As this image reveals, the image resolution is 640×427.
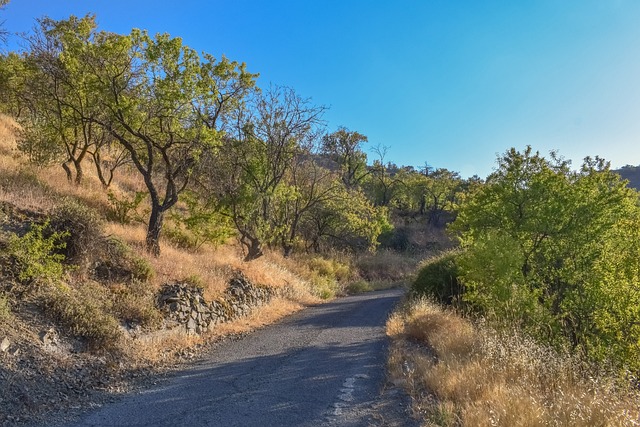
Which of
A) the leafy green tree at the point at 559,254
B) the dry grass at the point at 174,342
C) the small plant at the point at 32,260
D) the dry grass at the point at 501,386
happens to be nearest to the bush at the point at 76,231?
the small plant at the point at 32,260

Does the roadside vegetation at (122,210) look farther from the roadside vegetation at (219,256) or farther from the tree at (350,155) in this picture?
the tree at (350,155)

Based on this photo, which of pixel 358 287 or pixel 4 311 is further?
pixel 358 287

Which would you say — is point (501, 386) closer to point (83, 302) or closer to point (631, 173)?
point (83, 302)

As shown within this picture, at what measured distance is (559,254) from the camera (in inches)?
485

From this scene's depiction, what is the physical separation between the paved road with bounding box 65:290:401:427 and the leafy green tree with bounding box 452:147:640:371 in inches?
148

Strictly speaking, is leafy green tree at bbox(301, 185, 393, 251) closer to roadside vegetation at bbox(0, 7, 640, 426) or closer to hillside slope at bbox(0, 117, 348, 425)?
roadside vegetation at bbox(0, 7, 640, 426)

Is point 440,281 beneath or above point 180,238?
beneath

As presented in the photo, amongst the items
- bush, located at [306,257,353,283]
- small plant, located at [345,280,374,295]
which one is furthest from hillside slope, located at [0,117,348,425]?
small plant, located at [345,280,374,295]

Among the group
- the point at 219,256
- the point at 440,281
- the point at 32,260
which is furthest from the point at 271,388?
the point at 440,281

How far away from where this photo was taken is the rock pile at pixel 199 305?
9.73 m

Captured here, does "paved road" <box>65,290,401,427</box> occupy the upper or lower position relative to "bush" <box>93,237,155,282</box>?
lower

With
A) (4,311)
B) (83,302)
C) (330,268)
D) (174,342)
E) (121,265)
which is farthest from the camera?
(330,268)

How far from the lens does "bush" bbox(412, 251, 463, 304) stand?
17188 millimetres

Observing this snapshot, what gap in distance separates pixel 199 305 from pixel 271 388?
4574 millimetres
